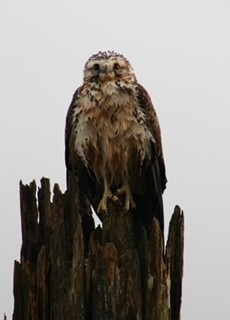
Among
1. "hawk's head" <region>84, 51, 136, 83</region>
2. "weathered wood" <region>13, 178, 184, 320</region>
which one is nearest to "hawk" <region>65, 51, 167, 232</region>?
"hawk's head" <region>84, 51, 136, 83</region>

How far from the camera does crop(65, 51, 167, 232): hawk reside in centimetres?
898

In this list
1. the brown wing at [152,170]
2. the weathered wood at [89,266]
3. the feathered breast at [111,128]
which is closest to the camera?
the weathered wood at [89,266]

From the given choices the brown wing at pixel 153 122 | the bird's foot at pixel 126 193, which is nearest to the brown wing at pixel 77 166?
the bird's foot at pixel 126 193

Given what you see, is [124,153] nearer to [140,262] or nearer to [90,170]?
[90,170]

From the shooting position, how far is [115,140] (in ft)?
29.7

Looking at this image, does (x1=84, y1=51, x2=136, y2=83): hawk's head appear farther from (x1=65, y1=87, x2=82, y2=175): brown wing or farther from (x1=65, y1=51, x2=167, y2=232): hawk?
(x1=65, y1=87, x2=82, y2=175): brown wing

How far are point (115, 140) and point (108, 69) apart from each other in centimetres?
90

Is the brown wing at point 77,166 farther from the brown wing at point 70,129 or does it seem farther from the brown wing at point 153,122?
the brown wing at point 153,122

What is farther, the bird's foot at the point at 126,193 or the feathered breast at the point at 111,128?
the bird's foot at the point at 126,193

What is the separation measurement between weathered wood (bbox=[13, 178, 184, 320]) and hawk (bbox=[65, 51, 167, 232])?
1.55 m

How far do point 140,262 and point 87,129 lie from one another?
8.83 ft

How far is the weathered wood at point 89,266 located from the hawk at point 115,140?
1.55m

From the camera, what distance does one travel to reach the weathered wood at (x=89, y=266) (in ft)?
21.5

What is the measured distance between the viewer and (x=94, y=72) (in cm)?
933
